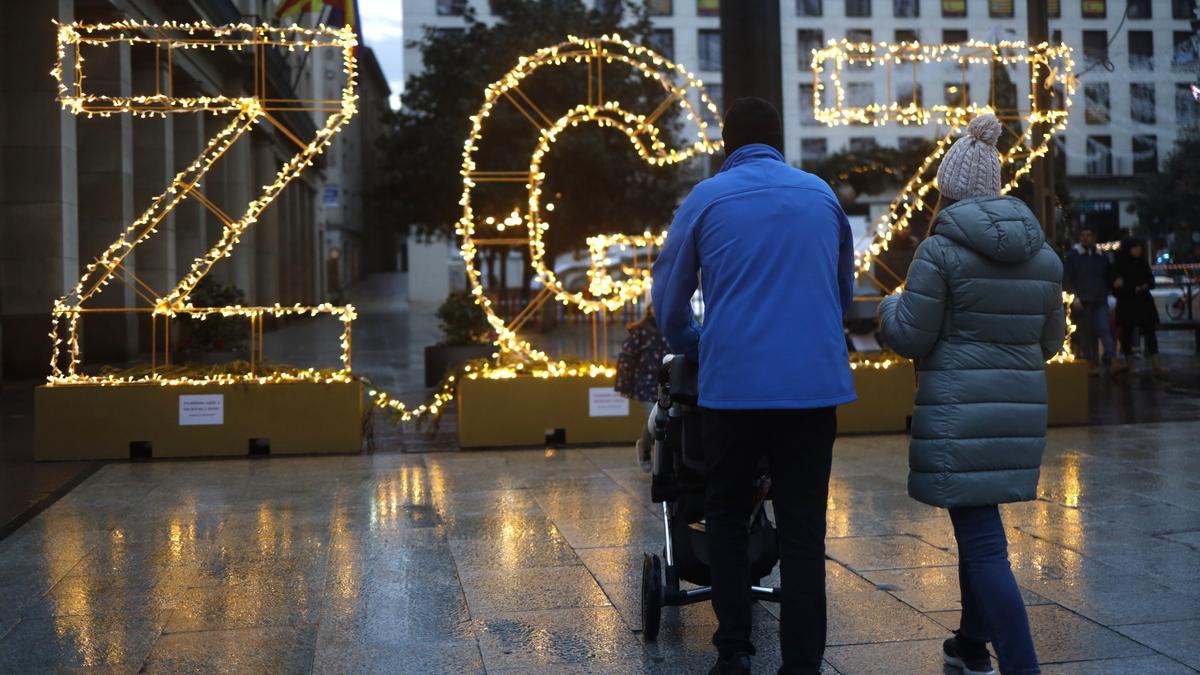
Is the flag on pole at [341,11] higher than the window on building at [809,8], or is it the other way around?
the window on building at [809,8]

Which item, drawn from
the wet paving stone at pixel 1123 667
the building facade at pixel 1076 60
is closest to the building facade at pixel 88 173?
the wet paving stone at pixel 1123 667

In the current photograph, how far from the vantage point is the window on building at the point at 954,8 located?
180 ft

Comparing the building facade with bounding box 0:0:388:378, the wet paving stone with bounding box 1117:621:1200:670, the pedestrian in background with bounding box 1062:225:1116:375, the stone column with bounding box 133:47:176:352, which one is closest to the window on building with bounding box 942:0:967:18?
the building facade with bounding box 0:0:388:378

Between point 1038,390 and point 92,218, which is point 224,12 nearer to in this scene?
point 92,218

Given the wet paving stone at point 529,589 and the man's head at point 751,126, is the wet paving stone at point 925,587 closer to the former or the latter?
the wet paving stone at point 529,589

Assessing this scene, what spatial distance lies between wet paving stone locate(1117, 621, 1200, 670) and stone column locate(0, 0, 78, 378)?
49.0 feet

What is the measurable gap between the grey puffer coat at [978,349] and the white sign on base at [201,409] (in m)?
7.32

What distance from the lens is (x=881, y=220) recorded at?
11836 mm

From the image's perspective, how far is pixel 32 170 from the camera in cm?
1650

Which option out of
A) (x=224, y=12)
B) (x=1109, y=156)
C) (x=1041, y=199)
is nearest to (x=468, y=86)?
(x=224, y=12)

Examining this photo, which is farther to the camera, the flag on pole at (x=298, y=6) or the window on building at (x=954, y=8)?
the window on building at (x=954, y=8)

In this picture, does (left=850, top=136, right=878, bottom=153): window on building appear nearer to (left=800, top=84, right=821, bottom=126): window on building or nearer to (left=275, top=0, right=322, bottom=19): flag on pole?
(left=800, top=84, right=821, bottom=126): window on building

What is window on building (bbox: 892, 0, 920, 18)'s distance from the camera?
5738 cm

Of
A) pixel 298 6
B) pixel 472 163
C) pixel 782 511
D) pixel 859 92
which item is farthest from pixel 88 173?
pixel 859 92
